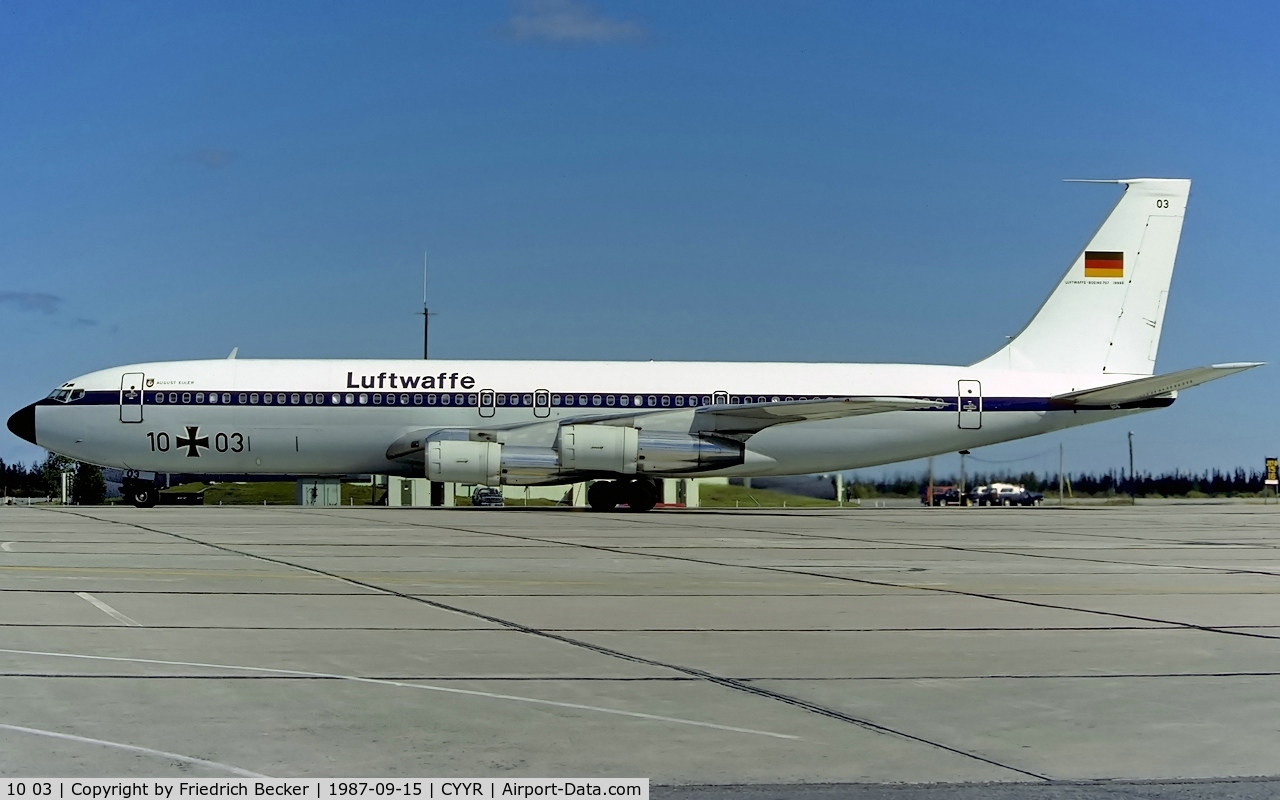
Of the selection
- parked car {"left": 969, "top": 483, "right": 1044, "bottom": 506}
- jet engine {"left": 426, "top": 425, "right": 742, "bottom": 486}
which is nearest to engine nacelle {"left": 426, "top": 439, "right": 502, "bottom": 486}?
jet engine {"left": 426, "top": 425, "right": 742, "bottom": 486}

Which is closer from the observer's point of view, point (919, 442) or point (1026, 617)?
point (1026, 617)

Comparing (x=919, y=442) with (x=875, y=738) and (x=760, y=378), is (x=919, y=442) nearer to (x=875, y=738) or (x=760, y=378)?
(x=760, y=378)

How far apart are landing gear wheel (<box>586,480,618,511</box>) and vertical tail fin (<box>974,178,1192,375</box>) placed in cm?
1179

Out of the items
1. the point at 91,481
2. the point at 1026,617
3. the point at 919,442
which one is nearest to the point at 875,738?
the point at 1026,617

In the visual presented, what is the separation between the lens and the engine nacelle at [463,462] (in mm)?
32312

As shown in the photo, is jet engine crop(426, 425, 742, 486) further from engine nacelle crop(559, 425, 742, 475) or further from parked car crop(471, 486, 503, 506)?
parked car crop(471, 486, 503, 506)

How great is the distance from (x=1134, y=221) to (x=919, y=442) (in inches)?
365

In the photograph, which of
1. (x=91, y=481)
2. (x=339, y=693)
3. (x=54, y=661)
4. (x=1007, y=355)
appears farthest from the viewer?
(x=91, y=481)

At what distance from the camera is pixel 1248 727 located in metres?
7.34

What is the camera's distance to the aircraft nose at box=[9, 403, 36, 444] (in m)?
34.8

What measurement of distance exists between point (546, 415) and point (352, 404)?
511cm

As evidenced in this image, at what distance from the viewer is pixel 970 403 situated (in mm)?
36438

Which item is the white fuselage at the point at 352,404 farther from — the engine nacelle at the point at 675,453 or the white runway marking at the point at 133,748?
the white runway marking at the point at 133,748

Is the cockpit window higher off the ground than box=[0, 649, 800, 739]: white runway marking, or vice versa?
the cockpit window
